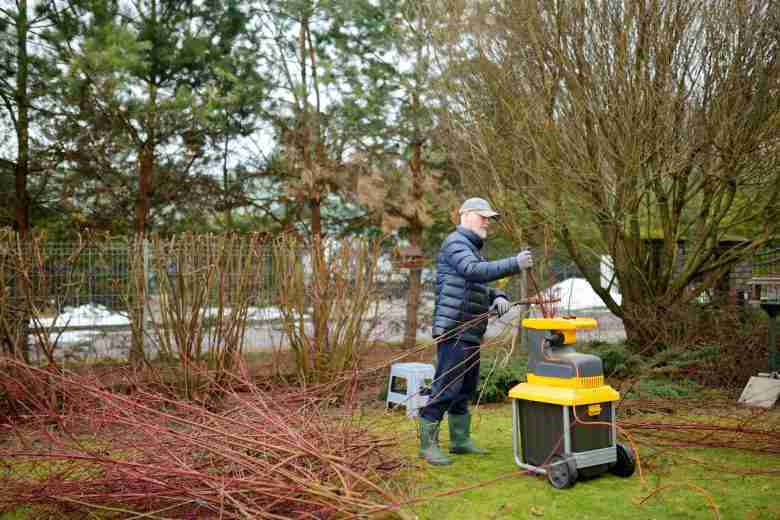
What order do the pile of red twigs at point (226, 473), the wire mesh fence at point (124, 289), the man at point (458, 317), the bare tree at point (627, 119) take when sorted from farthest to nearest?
the bare tree at point (627, 119) < the wire mesh fence at point (124, 289) < the man at point (458, 317) < the pile of red twigs at point (226, 473)

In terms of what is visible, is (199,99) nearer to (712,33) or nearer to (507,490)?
(712,33)

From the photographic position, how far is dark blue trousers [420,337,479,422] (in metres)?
4.41

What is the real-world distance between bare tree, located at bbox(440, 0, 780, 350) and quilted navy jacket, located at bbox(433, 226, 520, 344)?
3068mm

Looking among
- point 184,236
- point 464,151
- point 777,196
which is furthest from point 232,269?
point 777,196

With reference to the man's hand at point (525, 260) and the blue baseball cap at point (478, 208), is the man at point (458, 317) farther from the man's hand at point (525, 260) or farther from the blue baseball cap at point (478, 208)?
the man's hand at point (525, 260)

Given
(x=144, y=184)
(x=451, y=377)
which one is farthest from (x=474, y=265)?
(x=144, y=184)

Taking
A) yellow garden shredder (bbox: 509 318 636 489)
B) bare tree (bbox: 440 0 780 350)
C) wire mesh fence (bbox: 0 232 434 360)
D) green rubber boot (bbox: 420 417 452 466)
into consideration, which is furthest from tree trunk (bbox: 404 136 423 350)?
yellow garden shredder (bbox: 509 318 636 489)

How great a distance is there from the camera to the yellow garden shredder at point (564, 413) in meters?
3.83

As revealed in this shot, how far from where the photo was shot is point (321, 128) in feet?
34.5

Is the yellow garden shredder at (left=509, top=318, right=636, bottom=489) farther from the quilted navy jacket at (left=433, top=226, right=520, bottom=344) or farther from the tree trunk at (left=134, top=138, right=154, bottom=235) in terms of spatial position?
the tree trunk at (left=134, top=138, right=154, bottom=235)

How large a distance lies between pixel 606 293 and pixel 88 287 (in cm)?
601

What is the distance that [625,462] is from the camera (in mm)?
4082

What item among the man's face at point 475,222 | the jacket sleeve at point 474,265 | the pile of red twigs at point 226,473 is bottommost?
the pile of red twigs at point 226,473

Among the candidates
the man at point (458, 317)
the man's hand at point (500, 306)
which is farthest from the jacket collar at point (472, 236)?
the man's hand at point (500, 306)
